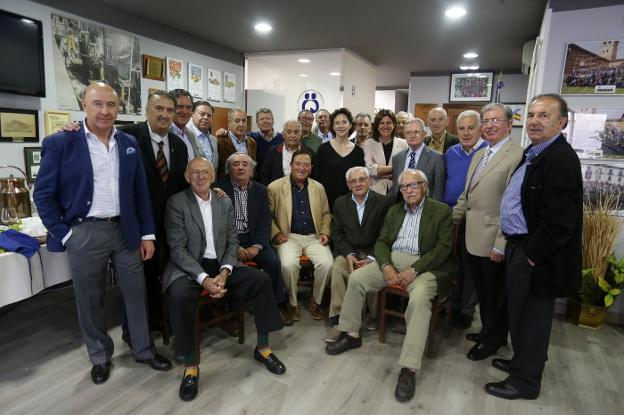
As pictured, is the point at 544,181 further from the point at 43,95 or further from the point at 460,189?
the point at 43,95

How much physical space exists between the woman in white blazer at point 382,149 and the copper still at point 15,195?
260 centimetres

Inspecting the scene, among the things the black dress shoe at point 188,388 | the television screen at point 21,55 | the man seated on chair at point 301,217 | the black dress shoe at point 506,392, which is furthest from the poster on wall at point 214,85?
the black dress shoe at point 506,392

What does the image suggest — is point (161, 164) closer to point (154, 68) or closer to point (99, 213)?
point (99, 213)

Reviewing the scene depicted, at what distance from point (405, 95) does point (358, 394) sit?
10.7m

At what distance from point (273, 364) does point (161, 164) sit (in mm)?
1443

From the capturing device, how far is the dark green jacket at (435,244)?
256 cm

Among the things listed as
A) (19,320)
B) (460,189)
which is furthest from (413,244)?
(19,320)

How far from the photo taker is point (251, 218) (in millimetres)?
2938

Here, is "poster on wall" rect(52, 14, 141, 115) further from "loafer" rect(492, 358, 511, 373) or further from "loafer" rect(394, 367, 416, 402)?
"loafer" rect(492, 358, 511, 373)

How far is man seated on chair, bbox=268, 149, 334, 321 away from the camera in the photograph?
306 centimetres

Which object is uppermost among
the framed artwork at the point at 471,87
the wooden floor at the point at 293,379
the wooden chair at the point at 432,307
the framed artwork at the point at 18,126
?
the framed artwork at the point at 471,87

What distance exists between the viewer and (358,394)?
7.09ft

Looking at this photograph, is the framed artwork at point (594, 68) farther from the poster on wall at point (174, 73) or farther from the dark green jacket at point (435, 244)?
the poster on wall at point (174, 73)

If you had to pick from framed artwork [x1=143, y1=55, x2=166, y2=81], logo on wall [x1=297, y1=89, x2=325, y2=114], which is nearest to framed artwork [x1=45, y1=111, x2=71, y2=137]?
framed artwork [x1=143, y1=55, x2=166, y2=81]
